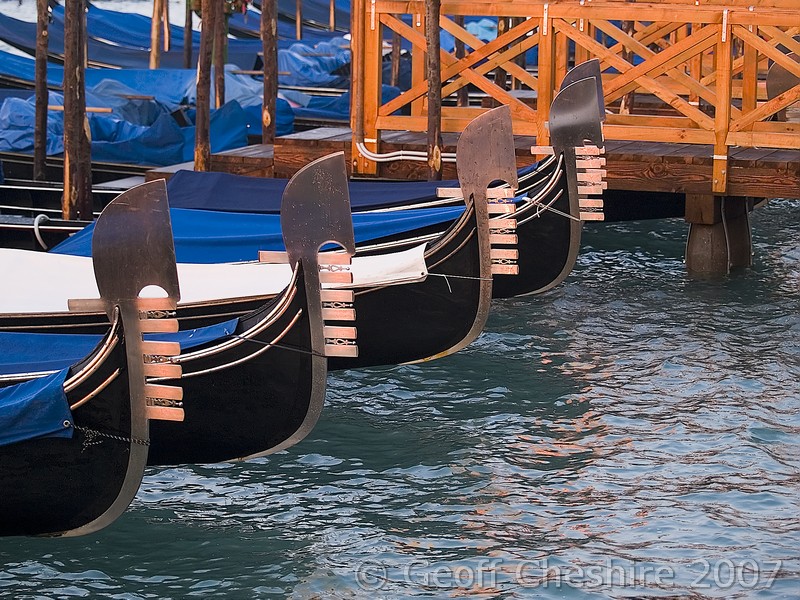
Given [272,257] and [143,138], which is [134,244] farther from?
[143,138]

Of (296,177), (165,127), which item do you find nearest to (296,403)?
(296,177)

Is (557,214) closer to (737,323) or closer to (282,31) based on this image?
(737,323)

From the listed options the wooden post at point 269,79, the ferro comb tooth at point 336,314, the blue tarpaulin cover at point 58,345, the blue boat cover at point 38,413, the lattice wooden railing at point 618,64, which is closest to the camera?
the blue boat cover at point 38,413

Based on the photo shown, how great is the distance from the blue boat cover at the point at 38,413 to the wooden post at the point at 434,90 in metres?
4.63

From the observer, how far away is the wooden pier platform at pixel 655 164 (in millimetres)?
8359

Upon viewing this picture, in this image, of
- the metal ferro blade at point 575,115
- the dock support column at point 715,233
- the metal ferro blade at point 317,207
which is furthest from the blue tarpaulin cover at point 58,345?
the dock support column at point 715,233

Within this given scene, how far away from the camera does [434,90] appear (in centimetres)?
873

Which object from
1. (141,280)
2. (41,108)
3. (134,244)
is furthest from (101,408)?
(41,108)

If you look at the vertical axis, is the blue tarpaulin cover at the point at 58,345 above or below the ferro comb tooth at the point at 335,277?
below

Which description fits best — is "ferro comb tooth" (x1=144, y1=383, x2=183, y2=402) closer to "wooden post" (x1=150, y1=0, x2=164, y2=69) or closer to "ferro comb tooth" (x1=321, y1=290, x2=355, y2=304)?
"ferro comb tooth" (x1=321, y1=290, x2=355, y2=304)

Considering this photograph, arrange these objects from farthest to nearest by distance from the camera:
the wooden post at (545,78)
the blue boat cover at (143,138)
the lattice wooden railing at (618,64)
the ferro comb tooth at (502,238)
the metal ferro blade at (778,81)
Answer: the blue boat cover at (143,138) → the metal ferro blade at (778,81) → the wooden post at (545,78) → the lattice wooden railing at (618,64) → the ferro comb tooth at (502,238)

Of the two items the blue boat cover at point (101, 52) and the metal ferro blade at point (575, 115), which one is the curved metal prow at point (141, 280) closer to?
the metal ferro blade at point (575, 115)

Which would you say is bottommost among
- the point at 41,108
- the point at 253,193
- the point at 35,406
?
the point at 35,406

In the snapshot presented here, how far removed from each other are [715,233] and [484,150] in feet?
9.83
